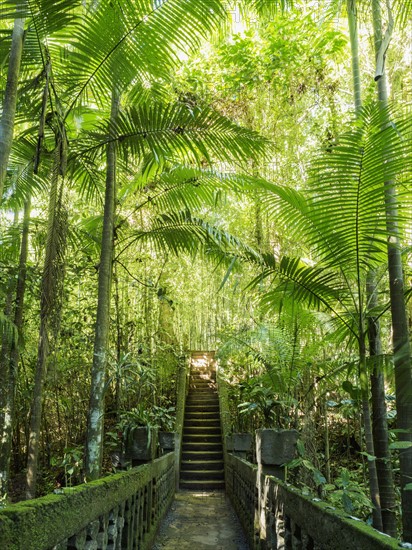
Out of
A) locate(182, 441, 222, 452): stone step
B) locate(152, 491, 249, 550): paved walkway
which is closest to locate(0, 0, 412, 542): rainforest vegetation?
locate(182, 441, 222, 452): stone step

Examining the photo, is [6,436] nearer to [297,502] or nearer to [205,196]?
[205,196]

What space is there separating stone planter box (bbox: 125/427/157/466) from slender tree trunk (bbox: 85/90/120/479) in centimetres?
33

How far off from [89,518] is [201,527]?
128 inches

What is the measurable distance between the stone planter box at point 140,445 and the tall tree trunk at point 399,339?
2.39m

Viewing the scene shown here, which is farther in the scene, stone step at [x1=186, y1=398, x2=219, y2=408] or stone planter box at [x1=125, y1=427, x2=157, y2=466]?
stone step at [x1=186, y1=398, x2=219, y2=408]

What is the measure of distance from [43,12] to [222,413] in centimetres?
768

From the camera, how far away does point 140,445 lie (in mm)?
4164

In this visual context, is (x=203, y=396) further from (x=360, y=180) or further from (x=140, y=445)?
(x=360, y=180)

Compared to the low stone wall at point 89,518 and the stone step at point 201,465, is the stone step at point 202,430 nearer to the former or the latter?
the stone step at point 201,465

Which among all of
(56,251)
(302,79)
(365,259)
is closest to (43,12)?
(56,251)

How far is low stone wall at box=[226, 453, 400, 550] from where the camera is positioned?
128cm

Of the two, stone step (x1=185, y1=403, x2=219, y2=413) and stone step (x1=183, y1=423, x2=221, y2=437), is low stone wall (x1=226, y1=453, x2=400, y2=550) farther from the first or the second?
stone step (x1=185, y1=403, x2=219, y2=413)

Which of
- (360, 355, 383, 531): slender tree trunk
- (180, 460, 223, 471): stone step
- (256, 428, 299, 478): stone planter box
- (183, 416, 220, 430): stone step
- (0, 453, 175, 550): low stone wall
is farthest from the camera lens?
(183, 416, 220, 430): stone step

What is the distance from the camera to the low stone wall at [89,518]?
121 centimetres
